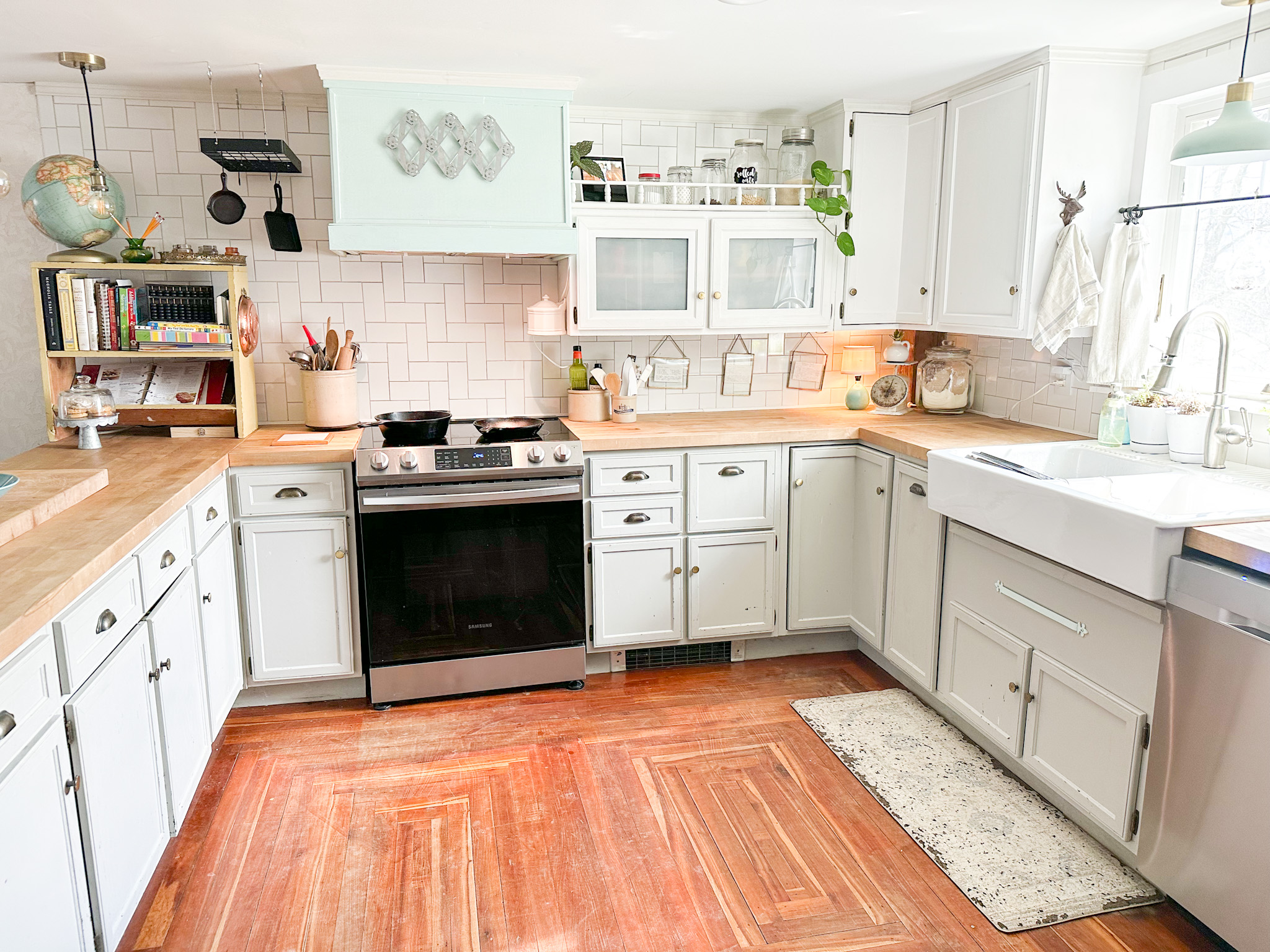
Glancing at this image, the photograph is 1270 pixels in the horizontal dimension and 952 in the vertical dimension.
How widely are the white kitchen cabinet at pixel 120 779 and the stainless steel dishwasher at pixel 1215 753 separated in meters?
2.30

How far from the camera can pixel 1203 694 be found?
6.15 feet

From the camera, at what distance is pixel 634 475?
10.6 ft

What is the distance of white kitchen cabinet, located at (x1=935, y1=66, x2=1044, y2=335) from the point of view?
9.58ft

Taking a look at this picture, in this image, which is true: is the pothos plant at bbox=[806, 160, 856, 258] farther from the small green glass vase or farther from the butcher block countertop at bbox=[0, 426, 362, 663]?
the small green glass vase

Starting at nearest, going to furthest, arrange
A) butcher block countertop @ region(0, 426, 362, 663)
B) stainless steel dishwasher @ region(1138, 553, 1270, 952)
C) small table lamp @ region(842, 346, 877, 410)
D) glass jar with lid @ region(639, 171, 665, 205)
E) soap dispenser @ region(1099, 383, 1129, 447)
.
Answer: butcher block countertop @ region(0, 426, 362, 663) → stainless steel dishwasher @ region(1138, 553, 1270, 952) → soap dispenser @ region(1099, 383, 1129, 447) → glass jar with lid @ region(639, 171, 665, 205) → small table lamp @ region(842, 346, 877, 410)

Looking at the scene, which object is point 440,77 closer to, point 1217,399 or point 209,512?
point 209,512

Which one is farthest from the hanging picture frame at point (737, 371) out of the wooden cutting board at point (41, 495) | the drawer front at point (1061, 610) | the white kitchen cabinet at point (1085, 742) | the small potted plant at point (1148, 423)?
the wooden cutting board at point (41, 495)

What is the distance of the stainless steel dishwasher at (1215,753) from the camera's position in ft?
5.75

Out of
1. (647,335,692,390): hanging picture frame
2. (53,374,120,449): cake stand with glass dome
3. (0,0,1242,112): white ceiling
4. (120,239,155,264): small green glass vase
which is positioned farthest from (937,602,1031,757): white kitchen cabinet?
(120,239,155,264): small green glass vase

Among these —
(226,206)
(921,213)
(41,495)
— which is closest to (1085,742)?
(921,213)

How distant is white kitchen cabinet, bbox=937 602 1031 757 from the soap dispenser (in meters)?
0.74

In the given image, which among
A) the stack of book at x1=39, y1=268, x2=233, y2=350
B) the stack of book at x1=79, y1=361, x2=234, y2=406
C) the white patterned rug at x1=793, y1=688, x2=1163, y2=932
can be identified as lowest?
the white patterned rug at x1=793, y1=688, x2=1163, y2=932

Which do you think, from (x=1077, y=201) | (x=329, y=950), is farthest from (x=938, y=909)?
(x=1077, y=201)

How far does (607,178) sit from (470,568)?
1.68 meters
